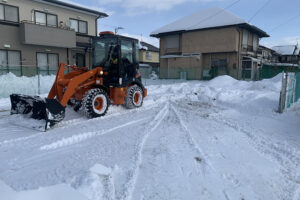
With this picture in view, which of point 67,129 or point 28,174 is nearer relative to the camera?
point 28,174

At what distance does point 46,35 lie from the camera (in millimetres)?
17062

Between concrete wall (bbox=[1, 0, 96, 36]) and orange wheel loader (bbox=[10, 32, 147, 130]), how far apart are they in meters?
12.2

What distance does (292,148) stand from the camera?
481cm

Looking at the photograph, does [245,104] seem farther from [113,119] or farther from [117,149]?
[117,149]

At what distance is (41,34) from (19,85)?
5.96 meters

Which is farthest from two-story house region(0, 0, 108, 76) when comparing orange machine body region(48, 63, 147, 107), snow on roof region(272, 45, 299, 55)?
snow on roof region(272, 45, 299, 55)

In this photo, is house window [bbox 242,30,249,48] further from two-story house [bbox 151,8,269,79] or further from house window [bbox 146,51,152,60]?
house window [bbox 146,51,152,60]

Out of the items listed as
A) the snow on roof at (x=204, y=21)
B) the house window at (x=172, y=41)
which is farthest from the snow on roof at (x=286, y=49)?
the house window at (x=172, y=41)

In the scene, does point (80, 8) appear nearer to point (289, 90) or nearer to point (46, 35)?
point (46, 35)

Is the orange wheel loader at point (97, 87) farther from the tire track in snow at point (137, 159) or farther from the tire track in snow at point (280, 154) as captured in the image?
the tire track in snow at point (280, 154)

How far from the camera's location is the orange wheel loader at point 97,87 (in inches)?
247

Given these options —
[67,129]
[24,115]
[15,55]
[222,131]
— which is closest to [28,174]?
[67,129]

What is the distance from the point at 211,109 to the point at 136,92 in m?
3.16

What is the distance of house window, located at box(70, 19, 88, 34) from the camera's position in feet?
66.2
